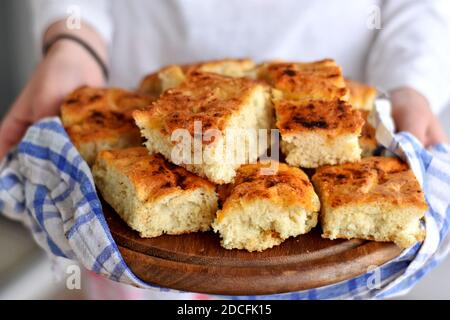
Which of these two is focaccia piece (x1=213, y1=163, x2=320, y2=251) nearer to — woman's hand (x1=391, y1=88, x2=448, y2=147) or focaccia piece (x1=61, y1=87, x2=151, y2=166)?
focaccia piece (x1=61, y1=87, x2=151, y2=166)

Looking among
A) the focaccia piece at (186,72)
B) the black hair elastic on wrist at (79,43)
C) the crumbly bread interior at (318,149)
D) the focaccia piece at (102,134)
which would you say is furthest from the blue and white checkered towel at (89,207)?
the black hair elastic on wrist at (79,43)

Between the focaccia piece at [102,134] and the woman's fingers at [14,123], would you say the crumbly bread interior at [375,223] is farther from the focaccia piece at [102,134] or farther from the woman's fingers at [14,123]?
the woman's fingers at [14,123]

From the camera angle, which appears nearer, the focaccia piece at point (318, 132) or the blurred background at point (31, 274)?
the focaccia piece at point (318, 132)

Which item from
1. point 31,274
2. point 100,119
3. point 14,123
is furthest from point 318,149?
point 31,274

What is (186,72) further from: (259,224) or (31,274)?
(31,274)

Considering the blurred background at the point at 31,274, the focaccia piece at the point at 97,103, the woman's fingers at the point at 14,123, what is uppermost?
the focaccia piece at the point at 97,103

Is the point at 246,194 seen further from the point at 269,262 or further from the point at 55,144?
the point at 55,144

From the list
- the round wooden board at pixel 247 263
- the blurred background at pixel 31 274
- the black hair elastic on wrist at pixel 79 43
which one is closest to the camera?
the round wooden board at pixel 247 263
